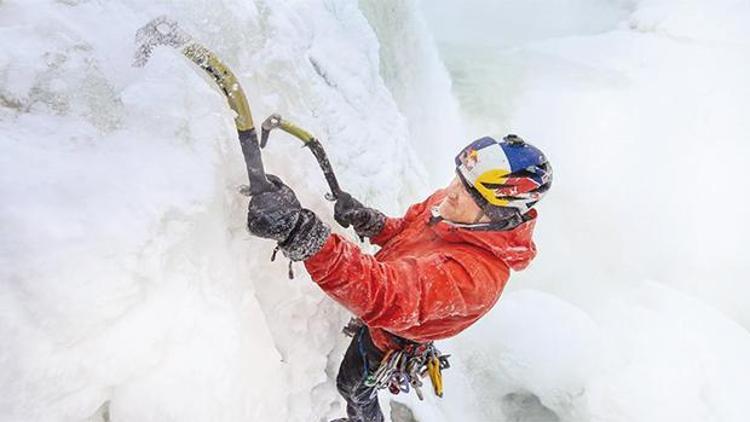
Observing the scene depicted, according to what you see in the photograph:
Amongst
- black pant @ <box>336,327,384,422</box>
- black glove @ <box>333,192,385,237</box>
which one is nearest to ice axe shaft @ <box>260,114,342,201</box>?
black glove @ <box>333,192,385,237</box>

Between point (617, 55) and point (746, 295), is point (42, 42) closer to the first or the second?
point (746, 295)

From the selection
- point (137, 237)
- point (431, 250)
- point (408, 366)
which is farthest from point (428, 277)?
point (137, 237)

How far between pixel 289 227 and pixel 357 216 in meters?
0.87

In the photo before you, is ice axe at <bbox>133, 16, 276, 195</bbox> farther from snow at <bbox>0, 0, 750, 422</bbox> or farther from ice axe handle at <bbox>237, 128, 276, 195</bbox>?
snow at <bbox>0, 0, 750, 422</bbox>

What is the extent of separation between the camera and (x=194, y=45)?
1624 mm

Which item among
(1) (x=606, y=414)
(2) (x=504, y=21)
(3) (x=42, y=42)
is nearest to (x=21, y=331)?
(3) (x=42, y=42)

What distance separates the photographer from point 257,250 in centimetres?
229

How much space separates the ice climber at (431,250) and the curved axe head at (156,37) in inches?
20.8

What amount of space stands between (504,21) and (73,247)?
17195 millimetres

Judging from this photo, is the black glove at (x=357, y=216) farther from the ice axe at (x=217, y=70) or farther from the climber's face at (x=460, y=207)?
the ice axe at (x=217, y=70)

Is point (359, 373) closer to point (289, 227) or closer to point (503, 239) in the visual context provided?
point (503, 239)

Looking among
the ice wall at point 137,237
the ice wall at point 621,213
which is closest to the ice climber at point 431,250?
the ice wall at point 137,237

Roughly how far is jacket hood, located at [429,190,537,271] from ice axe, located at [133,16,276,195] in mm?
725

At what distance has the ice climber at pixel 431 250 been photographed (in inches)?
70.3
